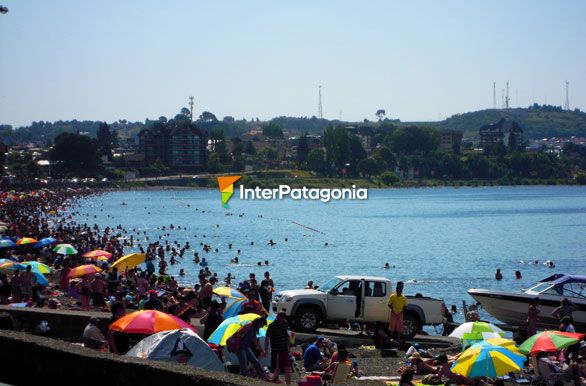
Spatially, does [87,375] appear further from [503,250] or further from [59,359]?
[503,250]

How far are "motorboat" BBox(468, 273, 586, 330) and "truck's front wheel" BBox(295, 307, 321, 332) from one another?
569 centimetres

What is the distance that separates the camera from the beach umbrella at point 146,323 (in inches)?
603

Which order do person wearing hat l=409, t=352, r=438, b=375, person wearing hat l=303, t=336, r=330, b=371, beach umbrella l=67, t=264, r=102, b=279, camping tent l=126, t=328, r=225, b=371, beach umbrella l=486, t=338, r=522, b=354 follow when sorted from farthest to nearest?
1. beach umbrella l=67, t=264, r=102, b=279
2. person wearing hat l=409, t=352, r=438, b=375
3. person wearing hat l=303, t=336, r=330, b=371
4. beach umbrella l=486, t=338, r=522, b=354
5. camping tent l=126, t=328, r=225, b=371

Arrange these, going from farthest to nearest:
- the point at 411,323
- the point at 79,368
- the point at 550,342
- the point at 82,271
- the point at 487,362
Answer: the point at 82,271 < the point at 411,323 < the point at 550,342 < the point at 487,362 < the point at 79,368

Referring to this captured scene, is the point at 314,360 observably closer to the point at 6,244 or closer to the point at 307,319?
the point at 307,319

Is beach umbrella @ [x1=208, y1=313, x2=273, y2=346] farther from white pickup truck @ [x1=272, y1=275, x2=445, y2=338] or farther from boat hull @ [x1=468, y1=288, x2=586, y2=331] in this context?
boat hull @ [x1=468, y1=288, x2=586, y2=331]

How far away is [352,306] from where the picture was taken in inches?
881

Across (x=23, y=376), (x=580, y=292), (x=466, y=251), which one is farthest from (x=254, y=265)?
(x=23, y=376)

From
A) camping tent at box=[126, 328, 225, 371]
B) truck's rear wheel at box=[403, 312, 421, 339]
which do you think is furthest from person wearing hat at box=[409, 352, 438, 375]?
camping tent at box=[126, 328, 225, 371]

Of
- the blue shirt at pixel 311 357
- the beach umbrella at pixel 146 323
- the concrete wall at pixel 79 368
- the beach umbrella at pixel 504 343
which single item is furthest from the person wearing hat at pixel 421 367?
the concrete wall at pixel 79 368

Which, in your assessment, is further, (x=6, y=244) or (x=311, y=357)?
(x=6, y=244)

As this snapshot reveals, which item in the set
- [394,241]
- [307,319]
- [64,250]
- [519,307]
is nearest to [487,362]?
[307,319]

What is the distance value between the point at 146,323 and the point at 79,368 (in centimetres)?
315

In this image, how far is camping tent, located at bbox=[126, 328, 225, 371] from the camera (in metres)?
14.1
